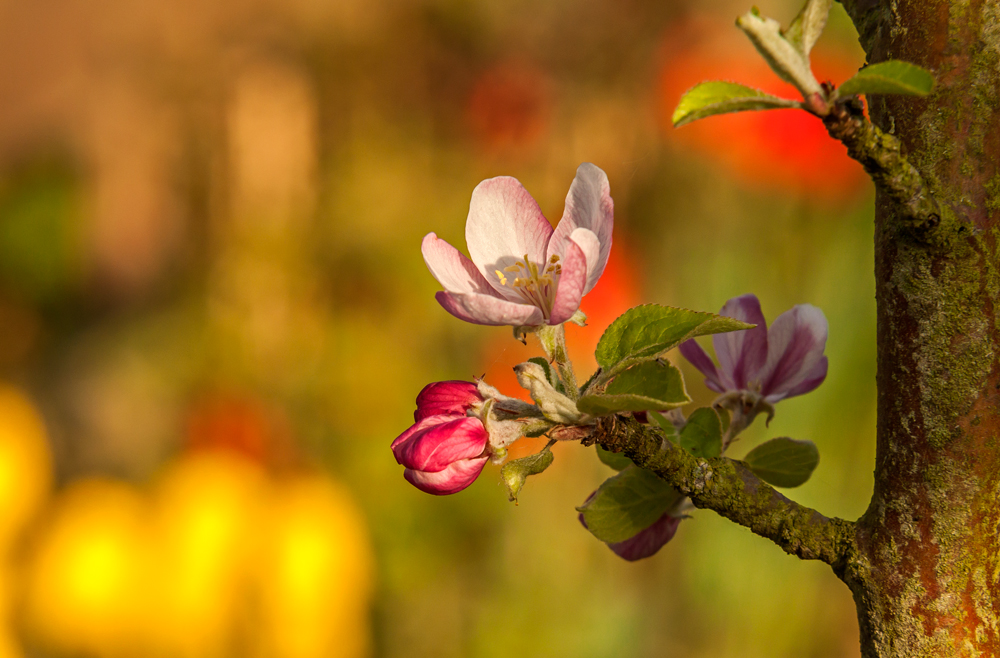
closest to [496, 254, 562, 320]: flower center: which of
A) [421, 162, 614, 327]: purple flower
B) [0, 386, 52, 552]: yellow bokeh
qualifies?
[421, 162, 614, 327]: purple flower

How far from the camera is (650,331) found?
23cm

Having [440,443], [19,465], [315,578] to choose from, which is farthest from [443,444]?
[19,465]

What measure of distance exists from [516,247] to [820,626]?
117 centimetres

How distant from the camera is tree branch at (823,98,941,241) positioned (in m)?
0.20

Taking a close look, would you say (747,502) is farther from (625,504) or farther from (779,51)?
(779,51)

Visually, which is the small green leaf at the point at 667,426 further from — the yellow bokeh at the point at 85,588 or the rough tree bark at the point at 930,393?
the yellow bokeh at the point at 85,588

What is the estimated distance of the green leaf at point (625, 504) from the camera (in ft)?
0.90

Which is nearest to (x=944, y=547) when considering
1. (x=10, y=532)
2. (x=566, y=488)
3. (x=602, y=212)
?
(x=602, y=212)

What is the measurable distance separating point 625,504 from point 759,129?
1.14 m

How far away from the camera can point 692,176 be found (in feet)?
4.47

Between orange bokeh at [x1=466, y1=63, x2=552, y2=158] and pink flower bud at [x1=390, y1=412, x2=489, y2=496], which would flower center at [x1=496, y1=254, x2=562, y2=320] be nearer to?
pink flower bud at [x1=390, y1=412, x2=489, y2=496]

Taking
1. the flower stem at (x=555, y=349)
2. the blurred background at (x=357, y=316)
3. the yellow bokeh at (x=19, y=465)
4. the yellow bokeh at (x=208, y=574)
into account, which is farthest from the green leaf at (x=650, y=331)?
the yellow bokeh at (x=19, y=465)

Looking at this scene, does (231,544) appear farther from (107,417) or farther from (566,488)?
(566,488)

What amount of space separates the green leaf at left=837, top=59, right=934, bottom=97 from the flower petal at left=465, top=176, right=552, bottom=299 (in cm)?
12
